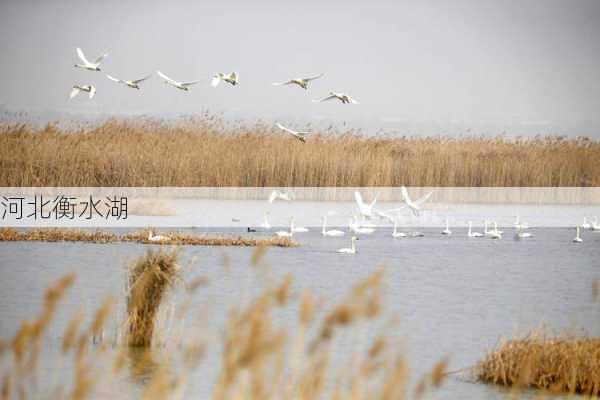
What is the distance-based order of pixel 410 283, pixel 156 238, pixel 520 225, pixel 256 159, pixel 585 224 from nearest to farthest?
pixel 410 283 → pixel 156 238 → pixel 520 225 → pixel 585 224 → pixel 256 159

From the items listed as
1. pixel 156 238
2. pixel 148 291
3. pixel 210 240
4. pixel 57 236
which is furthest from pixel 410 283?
pixel 148 291

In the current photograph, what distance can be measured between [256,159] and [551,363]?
1491cm

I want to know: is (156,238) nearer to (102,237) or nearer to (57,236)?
(102,237)

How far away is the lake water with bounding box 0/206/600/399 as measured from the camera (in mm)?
9211

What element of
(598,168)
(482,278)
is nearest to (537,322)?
(482,278)

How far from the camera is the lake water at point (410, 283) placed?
30.2 feet

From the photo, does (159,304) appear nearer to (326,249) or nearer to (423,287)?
(423,287)

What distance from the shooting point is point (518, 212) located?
23.4 m

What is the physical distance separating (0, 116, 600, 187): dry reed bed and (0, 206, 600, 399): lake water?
2525mm

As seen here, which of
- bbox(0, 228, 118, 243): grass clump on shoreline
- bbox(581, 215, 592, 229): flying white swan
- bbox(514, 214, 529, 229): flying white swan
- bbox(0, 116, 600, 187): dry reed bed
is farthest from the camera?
bbox(0, 116, 600, 187): dry reed bed

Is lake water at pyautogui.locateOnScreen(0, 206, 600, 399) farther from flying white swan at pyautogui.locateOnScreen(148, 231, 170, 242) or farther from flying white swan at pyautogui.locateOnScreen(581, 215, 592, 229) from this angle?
flying white swan at pyautogui.locateOnScreen(581, 215, 592, 229)

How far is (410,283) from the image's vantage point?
1385cm

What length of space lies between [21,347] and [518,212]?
821 inches

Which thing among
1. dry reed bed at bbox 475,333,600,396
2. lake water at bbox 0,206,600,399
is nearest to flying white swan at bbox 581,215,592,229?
lake water at bbox 0,206,600,399
